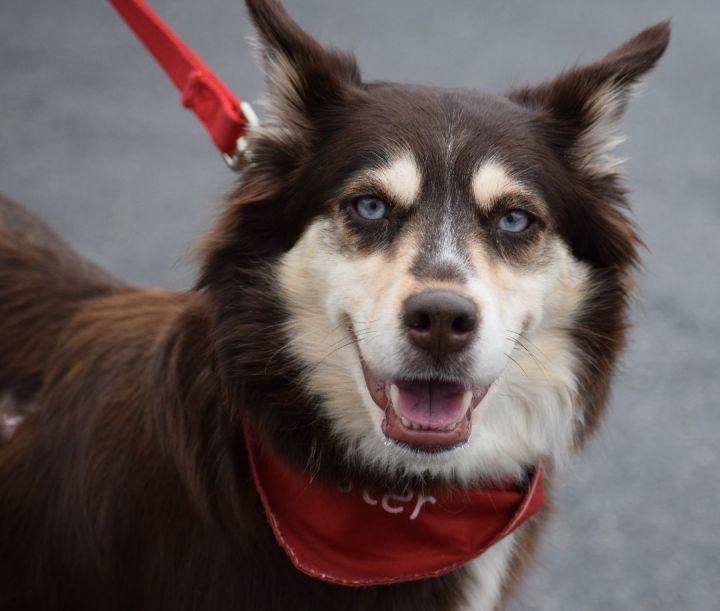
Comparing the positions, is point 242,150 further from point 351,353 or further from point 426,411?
point 426,411

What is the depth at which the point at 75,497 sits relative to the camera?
101 inches

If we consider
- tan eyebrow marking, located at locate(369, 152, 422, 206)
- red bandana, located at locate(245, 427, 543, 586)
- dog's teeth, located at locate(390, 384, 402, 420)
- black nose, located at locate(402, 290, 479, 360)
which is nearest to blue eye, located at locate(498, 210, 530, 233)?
tan eyebrow marking, located at locate(369, 152, 422, 206)

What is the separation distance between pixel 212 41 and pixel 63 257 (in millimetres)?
4378

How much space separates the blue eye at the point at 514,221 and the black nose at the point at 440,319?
13.4 inches

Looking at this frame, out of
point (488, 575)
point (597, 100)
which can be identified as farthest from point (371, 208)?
point (488, 575)

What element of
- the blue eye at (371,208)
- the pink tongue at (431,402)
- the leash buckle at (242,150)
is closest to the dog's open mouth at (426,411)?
the pink tongue at (431,402)

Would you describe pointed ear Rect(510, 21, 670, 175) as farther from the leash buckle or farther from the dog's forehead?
the leash buckle

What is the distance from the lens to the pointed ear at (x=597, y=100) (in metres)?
2.48

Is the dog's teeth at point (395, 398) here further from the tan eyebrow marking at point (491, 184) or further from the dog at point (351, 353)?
the tan eyebrow marking at point (491, 184)

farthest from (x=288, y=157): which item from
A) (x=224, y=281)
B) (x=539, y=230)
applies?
(x=539, y=230)

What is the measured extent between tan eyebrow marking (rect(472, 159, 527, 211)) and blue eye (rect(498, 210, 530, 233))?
56 millimetres

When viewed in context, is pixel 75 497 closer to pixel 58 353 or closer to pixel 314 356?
pixel 58 353

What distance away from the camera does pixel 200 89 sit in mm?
2727

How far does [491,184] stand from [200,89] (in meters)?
0.86
